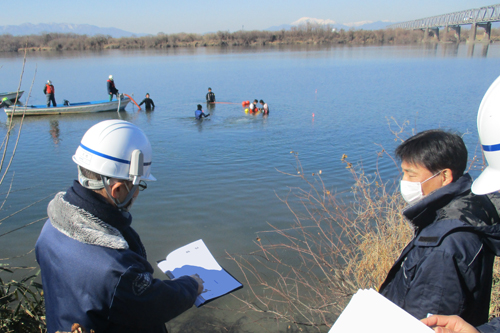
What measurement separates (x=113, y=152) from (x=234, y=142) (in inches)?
464

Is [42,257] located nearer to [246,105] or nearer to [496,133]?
[496,133]

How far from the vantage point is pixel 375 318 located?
1397 millimetres

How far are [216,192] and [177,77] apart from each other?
28.3 m

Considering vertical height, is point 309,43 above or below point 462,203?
above

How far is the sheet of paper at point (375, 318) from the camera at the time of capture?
1.36m

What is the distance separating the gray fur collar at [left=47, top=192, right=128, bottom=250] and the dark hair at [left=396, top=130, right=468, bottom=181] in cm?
169

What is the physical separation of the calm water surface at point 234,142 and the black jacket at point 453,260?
3179 millimetres

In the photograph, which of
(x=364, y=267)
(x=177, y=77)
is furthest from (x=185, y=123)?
(x=177, y=77)

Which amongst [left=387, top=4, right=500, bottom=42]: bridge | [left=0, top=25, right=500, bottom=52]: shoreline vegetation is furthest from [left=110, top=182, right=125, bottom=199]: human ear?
[left=387, top=4, right=500, bottom=42]: bridge

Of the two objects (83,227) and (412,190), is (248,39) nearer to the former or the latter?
(412,190)

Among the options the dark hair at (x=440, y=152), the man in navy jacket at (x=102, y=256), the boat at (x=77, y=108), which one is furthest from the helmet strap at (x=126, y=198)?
the boat at (x=77, y=108)

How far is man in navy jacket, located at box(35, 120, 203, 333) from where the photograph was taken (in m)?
1.52

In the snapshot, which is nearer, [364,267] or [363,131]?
[364,267]

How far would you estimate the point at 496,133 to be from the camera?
1.61 meters
